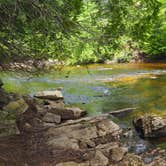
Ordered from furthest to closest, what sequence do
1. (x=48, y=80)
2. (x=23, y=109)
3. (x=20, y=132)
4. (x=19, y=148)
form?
1. (x=48, y=80)
2. (x=23, y=109)
3. (x=20, y=132)
4. (x=19, y=148)

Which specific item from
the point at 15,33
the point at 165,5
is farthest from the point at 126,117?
the point at 165,5

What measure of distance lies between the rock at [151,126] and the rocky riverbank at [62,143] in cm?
34

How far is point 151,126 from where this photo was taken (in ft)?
35.3

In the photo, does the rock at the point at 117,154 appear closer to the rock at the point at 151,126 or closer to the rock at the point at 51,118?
the rock at the point at 151,126

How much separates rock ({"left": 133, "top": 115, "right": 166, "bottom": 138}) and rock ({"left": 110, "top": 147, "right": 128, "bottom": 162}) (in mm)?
2264

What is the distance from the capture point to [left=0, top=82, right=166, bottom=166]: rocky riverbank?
8000mm

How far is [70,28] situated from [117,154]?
9.13 feet

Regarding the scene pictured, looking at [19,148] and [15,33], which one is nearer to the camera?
[15,33]

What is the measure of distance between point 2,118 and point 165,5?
21172 millimetres

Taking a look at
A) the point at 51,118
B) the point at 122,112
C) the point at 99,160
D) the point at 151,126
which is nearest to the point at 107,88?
the point at 122,112

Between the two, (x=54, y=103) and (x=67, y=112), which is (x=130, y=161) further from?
(x=54, y=103)

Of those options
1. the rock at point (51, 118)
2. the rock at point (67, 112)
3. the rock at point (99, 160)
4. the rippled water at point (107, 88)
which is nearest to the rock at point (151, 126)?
the rippled water at point (107, 88)

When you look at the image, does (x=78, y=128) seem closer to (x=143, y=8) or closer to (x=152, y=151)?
(x=152, y=151)

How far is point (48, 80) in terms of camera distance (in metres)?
20.7
